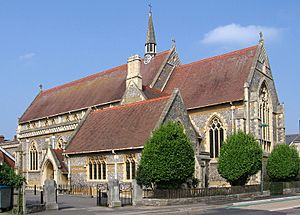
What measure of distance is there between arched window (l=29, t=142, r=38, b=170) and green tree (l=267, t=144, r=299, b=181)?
26.1m

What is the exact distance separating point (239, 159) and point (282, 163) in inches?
288

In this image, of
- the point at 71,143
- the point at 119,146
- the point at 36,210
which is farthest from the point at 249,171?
the point at 36,210

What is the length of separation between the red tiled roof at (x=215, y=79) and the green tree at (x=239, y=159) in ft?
17.7

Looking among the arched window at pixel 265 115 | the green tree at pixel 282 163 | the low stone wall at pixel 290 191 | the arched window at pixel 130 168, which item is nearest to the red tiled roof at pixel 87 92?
the arched window at pixel 265 115

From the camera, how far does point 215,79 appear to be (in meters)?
39.2

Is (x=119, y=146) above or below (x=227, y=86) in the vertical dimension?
below

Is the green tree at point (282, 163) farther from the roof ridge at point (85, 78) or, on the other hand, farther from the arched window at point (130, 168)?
the roof ridge at point (85, 78)

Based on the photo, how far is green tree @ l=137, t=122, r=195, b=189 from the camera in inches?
936

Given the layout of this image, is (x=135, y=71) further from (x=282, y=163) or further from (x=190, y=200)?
(x=190, y=200)

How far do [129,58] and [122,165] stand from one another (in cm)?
1208

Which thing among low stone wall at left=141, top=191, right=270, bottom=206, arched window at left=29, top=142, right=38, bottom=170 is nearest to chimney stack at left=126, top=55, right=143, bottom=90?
low stone wall at left=141, top=191, right=270, bottom=206

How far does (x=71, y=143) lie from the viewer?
111 ft

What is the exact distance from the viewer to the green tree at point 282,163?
35.5m

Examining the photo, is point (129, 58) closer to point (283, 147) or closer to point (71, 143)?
point (71, 143)
